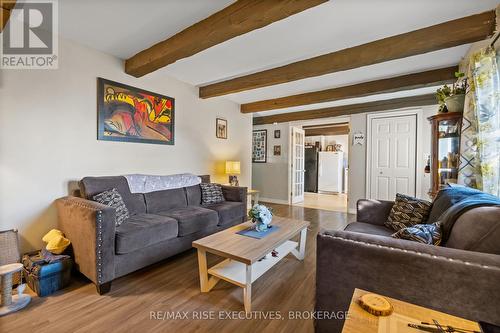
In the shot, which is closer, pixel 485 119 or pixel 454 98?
pixel 485 119

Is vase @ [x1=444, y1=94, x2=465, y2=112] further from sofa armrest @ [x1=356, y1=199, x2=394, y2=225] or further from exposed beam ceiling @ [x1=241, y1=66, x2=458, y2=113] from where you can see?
sofa armrest @ [x1=356, y1=199, x2=394, y2=225]

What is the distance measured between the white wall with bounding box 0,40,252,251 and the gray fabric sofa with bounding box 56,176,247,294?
255mm

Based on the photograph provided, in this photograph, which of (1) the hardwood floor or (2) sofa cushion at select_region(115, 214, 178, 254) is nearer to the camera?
(1) the hardwood floor

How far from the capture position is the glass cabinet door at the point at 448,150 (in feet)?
7.97

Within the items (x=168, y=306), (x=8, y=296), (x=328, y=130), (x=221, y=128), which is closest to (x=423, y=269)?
(x=168, y=306)

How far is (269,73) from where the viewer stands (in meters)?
3.19

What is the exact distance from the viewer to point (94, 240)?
1774mm

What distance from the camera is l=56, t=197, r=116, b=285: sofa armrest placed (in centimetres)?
177

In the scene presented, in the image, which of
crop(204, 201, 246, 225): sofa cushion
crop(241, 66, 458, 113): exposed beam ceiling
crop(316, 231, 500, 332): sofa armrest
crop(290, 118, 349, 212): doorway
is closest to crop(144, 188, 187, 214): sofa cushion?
crop(204, 201, 246, 225): sofa cushion

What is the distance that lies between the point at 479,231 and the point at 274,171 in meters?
5.05

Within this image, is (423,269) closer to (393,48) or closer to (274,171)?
(393,48)

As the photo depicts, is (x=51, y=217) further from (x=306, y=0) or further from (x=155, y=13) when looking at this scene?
(x=306, y=0)

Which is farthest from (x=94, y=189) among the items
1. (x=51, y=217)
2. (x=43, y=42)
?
(x=43, y=42)

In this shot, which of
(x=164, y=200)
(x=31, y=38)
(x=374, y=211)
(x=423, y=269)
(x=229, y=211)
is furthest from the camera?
(x=229, y=211)
